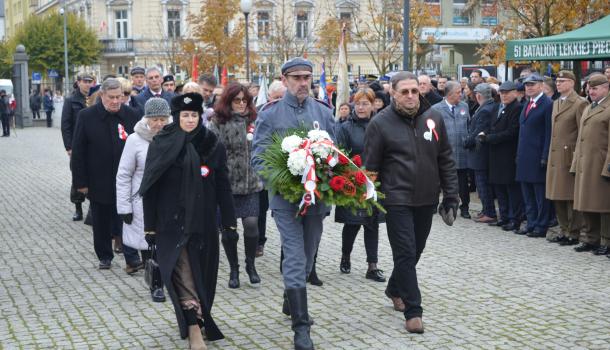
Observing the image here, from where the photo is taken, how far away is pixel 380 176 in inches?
309

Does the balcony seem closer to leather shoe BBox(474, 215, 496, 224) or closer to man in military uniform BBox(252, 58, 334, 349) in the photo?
leather shoe BBox(474, 215, 496, 224)

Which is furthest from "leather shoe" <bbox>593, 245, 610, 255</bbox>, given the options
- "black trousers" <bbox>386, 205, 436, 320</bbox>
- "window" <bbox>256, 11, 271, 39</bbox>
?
"window" <bbox>256, 11, 271, 39</bbox>

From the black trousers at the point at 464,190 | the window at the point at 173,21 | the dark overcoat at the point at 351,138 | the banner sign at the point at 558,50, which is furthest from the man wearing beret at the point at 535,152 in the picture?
the window at the point at 173,21

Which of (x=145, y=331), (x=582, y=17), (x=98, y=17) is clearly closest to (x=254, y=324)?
(x=145, y=331)

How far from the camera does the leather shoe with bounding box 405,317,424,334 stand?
7609 mm

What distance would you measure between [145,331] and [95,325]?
1.64 ft

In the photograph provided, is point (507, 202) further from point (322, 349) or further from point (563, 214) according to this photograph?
point (322, 349)

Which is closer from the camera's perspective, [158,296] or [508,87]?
[158,296]

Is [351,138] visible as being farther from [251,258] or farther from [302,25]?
[302,25]

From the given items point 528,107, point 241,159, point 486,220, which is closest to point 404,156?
point 241,159

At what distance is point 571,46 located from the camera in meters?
14.4

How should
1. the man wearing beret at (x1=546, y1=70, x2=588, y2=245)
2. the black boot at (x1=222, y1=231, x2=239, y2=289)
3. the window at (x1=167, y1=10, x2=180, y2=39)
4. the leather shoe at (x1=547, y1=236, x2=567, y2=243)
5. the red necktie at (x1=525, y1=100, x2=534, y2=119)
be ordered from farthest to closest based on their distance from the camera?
the window at (x1=167, y1=10, x2=180, y2=39), the red necktie at (x1=525, y1=100, x2=534, y2=119), the leather shoe at (x1=547, y1=236, x2=567, y2=243), the man wearing beret at (x1=546, y1=70, x2=588, y2=245), the black boot at (x1=222, y1=231, x2=239, y2=289)

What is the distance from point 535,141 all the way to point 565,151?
712mm

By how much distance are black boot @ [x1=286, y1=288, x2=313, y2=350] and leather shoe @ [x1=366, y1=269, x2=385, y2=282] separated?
2.54 meters
